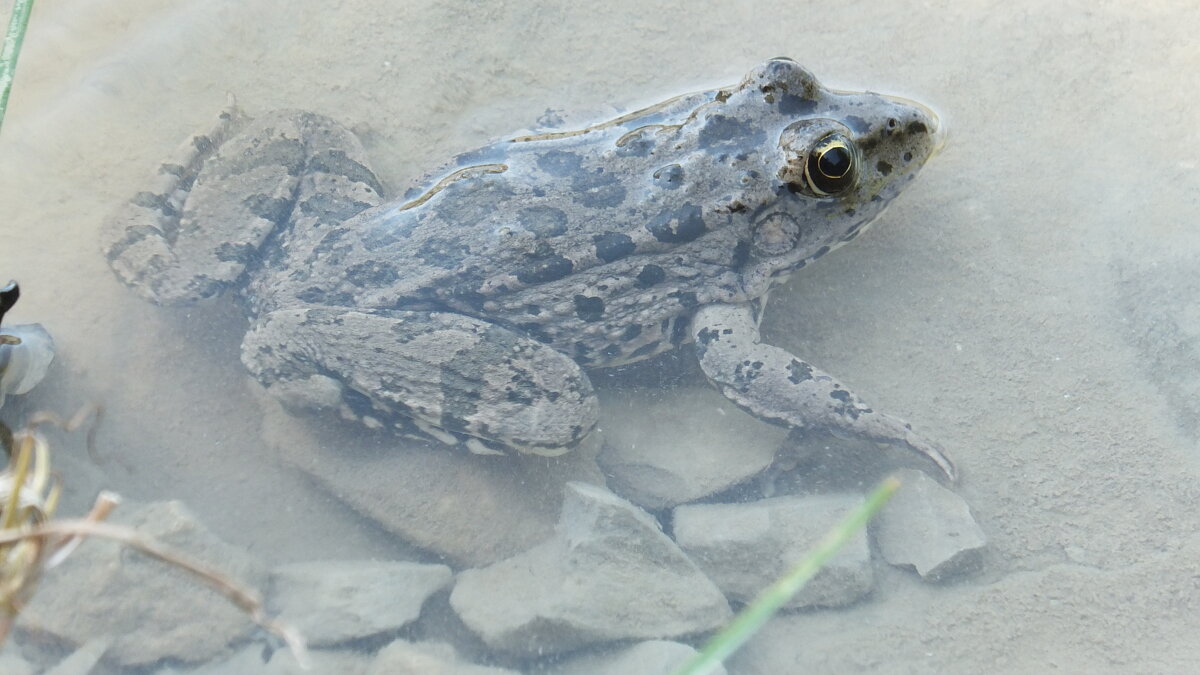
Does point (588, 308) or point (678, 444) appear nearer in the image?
point (588, 308)

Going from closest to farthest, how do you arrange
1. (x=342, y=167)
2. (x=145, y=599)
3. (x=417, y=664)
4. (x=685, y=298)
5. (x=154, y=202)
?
1. (x=417, y=664)
2. (x=145, y=599)
3. (x=685, y=298)
4. (x=154, y=202)
5. (x=342, y=167)

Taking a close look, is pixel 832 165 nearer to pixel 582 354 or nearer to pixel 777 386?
pixel 777 386

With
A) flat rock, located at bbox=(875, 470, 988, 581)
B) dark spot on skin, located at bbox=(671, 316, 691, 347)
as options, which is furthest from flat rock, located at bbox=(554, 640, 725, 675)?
dark spot on skin, located at bbox=(671, 316, 691, 347)

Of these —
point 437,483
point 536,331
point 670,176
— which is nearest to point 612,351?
point 536,331

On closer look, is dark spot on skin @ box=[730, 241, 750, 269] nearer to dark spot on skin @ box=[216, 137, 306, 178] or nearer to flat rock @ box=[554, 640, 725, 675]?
flat rock @ box=[554, 640, 725, 675]

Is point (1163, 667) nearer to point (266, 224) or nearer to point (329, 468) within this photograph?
point (329, 468)

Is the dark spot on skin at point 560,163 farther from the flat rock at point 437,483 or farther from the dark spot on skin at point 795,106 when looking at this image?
the flat rock at point 437,483
